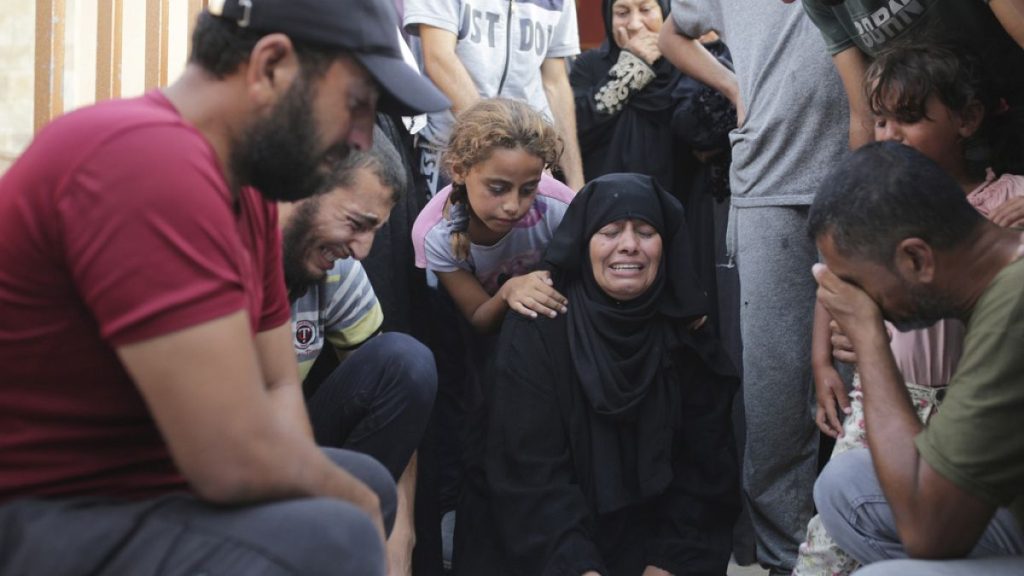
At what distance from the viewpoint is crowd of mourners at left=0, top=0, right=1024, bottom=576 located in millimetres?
1880

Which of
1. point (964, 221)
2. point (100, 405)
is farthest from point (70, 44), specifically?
point (964, 221)

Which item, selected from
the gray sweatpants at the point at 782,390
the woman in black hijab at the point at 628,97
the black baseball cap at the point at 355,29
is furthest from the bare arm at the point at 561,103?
the black baseball cap at the point at 355,29

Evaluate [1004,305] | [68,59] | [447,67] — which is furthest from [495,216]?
[1004,305]

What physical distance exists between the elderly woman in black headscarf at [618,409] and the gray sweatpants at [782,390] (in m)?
0.10

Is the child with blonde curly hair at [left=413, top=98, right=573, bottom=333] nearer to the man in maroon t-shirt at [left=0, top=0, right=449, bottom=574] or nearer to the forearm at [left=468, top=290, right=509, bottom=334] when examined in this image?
the forearm at [left=468, top=290, right=509, bottom=334]

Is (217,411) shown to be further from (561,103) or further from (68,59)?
(561,103)

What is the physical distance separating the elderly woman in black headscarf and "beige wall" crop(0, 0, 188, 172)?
1.54 metres

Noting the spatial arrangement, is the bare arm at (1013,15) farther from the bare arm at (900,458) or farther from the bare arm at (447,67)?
the bare arm at (447,67)

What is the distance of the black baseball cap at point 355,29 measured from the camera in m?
1.97

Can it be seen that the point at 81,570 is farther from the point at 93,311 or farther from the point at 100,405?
the point at 93,311

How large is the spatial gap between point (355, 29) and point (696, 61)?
2.48 metres

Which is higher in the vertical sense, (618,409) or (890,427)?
(890,427)

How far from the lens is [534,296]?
3.88m

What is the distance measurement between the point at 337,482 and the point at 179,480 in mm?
269
